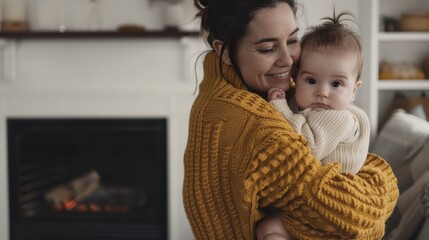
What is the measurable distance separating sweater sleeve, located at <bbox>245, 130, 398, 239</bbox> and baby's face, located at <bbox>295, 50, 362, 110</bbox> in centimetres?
15

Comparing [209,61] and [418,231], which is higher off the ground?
[209,61]

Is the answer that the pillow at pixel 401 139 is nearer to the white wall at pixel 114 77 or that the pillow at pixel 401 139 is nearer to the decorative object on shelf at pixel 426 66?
the decorative object on shelf at pixel 426 66

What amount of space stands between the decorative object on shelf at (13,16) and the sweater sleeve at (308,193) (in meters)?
2.95

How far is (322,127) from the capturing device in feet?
3.81

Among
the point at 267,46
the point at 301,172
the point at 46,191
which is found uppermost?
the point at 267,46

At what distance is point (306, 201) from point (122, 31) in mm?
2718

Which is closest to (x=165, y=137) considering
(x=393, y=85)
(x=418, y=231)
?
(x=393, y=85)

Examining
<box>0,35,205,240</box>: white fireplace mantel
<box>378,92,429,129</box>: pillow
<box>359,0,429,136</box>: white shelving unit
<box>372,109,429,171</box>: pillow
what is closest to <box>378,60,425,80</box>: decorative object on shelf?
<box>359,0,429,136</box>: white shelving unit

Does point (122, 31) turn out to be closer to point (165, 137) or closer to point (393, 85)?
point (165, 137)

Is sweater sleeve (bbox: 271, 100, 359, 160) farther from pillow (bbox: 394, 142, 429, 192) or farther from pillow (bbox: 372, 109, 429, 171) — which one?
pillow (bbox: 372, 109, 429, 171)

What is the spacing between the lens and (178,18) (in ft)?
11.9

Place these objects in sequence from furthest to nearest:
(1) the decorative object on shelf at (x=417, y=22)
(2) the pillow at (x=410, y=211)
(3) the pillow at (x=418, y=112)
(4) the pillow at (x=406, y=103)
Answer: (1) the decorative object on shelf at (x=417, y=22) < (4) the pillow at (x=406, y=103) < (3) the pillow at (x=418, y=112) < (2) the pillow at (x=410, y=211)

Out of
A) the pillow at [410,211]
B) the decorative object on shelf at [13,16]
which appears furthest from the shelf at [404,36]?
the decorative object on shelf at [13,16]

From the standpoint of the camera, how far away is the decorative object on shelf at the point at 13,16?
144 inches
